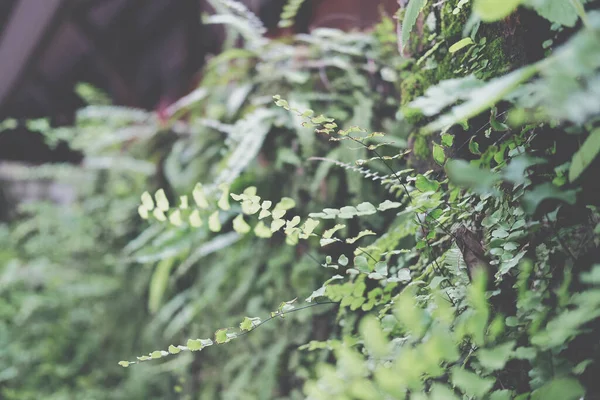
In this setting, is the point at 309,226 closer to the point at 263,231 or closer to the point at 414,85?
the point at 263,231

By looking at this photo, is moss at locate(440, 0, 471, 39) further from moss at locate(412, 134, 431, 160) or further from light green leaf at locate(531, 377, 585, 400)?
light green leaf at locate(531, 377, 585, 400)

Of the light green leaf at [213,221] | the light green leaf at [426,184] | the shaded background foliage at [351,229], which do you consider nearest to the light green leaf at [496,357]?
the shaded background foliage at [351,229]

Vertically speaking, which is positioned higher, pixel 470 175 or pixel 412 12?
pixel 412 12

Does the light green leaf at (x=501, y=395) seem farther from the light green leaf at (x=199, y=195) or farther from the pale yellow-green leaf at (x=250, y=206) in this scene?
the light green leaf at (x=199, y=195)

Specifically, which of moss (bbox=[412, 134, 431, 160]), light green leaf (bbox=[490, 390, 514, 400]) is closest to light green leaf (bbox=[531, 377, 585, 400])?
light green leaf (bbox=[490, 390, 514, 400])

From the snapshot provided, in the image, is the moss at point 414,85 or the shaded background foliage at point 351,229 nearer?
the shaded background foliage at point 351,229

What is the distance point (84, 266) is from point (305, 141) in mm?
1663

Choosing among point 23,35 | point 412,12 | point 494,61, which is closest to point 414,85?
point 494,61

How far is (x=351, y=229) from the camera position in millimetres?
1423

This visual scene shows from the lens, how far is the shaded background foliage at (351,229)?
0.48 m

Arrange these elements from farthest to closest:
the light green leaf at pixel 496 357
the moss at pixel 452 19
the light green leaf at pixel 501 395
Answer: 1. the moss at pixel 452 19
2. the light green leaf at pixel 501 395
3. the light green leaf at pixel 496 357

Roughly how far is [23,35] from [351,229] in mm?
2706

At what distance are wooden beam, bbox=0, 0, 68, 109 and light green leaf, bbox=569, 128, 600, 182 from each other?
2920 mm

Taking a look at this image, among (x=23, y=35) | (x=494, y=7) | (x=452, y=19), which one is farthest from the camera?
(x=23, y=35)
